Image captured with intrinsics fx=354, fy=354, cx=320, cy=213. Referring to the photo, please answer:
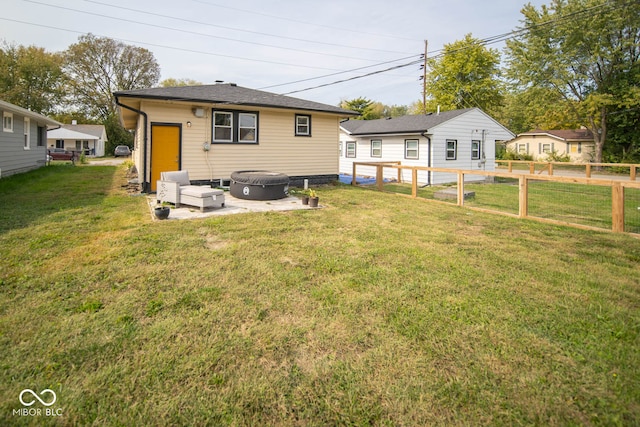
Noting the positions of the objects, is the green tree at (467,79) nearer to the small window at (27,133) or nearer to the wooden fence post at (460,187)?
the wooden fence post at (460,187)

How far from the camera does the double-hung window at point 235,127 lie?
1135 centimetres

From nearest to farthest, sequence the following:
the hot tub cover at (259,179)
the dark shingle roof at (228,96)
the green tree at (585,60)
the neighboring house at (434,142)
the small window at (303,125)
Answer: the hot tub cover at (259,179) < the dark shingle roof at (228,96) < the small window at (303,125) < the neighboring house at (434,142) < the green tree at (585,60)

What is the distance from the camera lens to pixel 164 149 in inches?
414

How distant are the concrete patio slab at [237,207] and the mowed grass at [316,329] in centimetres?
178

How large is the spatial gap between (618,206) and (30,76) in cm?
5395

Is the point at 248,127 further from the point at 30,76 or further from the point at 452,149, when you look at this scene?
the point at 30,76

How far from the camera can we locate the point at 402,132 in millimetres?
16859

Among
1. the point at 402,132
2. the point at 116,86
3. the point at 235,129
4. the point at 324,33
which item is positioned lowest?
the point at 235,129

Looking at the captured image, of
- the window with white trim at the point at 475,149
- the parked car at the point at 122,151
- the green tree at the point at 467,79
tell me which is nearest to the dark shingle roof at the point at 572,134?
the green tree at the point at 467,79

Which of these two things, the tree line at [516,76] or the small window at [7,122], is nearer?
the small window at [7,122]

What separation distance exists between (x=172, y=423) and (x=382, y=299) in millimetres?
2180

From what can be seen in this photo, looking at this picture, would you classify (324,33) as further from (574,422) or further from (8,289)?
(574,422)

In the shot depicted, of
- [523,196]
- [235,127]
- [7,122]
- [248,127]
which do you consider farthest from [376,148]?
[7,122]

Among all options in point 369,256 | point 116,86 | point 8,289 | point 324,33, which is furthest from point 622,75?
point 116,86
